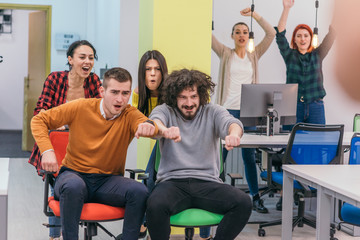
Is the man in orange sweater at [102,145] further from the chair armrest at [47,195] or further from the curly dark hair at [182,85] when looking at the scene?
the curly dark hair at [182,85]

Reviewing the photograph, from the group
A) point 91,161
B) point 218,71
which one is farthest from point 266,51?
point 91,161

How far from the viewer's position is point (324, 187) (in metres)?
2.54

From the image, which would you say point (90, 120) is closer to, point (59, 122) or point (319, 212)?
point (59, 122)

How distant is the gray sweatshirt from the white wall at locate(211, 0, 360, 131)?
3.15 meters

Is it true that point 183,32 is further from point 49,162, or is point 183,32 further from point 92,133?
point 49,162

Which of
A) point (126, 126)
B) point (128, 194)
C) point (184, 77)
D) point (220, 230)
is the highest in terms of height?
point (184, 77)

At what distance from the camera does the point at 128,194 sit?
8.80 ft

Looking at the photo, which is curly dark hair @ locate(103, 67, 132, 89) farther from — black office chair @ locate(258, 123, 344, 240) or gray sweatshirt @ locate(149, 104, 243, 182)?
black office chair @ locate(258, 123, 344, 240)

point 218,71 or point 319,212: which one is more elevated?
point 218,71

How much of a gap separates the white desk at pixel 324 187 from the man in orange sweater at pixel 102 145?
887mm

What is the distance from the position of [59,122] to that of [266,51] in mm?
4006

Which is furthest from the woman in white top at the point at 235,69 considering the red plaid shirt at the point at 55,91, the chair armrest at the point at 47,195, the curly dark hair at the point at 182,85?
the chair armrest at the point at 47,195

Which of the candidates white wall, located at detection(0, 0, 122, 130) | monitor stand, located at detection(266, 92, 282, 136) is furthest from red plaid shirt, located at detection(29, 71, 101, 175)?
white wall, located at detection(0, 0, 122, 130)

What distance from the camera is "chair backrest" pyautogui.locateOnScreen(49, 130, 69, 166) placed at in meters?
3.09
